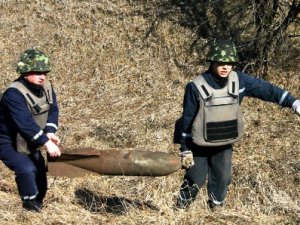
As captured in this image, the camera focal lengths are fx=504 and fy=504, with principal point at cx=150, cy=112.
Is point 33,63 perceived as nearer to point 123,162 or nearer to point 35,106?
point 35,106

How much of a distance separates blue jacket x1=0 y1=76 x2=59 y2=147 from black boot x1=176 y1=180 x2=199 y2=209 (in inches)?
54.4

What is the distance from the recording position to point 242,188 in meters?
6.02

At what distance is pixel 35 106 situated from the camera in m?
4.49

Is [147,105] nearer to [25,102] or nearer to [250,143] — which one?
[250,143]

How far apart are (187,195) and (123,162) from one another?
31.3 inches

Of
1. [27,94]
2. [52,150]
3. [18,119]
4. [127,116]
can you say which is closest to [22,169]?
[52,150]

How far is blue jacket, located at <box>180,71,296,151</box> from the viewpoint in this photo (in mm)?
4422

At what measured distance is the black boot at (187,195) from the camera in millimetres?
4734

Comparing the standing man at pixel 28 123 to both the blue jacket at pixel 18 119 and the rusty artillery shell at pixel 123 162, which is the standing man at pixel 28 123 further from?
the rusty artillery shell at pixel 123 162

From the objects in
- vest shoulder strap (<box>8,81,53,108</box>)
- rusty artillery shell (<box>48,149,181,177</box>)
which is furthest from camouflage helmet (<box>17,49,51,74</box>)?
rusty artillery shell (<box>48,149,181,177</box>)

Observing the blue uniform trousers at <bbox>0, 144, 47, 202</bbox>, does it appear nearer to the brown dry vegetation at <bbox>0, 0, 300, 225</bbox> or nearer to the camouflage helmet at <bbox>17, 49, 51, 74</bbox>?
the brown dry vegetation at <bbox>0, 0, 300, 225</bbox>

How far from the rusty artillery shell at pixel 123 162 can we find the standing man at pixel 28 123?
0.70ft

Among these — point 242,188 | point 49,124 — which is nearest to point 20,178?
point 49,124

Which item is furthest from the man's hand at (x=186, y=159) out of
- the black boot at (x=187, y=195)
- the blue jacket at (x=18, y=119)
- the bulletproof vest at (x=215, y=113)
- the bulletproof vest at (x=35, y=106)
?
the bulletproof vest at (x=35, y=106)
